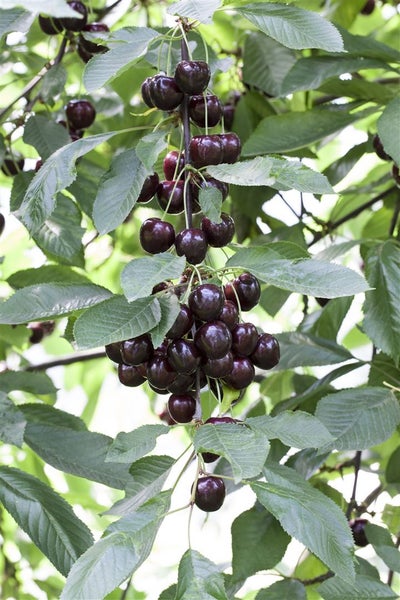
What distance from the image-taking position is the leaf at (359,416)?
46.0 inches

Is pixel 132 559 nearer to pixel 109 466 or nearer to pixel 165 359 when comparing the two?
pixel 165 359

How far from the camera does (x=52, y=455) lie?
48.1 inches

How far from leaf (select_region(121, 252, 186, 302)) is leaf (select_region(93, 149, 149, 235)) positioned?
0.15m

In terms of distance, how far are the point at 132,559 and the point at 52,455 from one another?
0.44 metres

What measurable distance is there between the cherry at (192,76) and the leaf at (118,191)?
98 mm

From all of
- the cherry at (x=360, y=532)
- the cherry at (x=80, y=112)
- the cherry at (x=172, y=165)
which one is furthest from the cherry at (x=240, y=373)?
the cherry at (x=80, y=112)

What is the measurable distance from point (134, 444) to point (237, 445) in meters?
0.11

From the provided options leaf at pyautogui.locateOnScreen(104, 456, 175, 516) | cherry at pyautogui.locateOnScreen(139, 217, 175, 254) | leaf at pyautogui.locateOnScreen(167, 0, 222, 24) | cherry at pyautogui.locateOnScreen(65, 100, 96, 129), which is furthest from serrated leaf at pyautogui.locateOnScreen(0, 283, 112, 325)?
cherry at pyautogui.locateOnScreen(65, 100, 96, 129)

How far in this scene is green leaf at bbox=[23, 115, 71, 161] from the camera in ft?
4.67

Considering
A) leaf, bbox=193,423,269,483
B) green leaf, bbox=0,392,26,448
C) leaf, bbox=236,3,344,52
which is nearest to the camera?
leaf, bbox=193,423,269,483

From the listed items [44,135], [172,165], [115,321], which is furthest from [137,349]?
[44,135]

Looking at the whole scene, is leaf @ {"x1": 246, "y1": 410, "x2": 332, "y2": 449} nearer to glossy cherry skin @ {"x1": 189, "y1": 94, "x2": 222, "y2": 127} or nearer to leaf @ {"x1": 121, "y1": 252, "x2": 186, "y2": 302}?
leaf @ {"x1": 121, "y1": 252, "x2": 186, "y2": 302}

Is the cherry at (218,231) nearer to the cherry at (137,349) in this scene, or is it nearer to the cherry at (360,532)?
the cherry at (137,349)

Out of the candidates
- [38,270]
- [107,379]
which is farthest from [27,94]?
[107,379]
